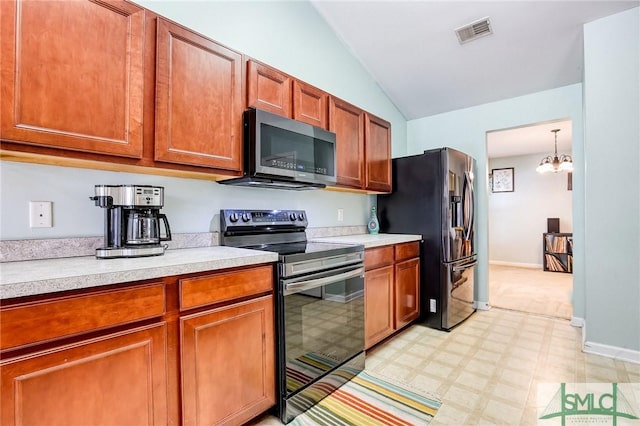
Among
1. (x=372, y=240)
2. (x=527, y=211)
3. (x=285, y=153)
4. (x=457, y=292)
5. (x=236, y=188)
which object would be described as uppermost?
(x=285, y=153)

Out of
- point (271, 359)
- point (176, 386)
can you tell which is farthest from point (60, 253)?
point (271, 359)

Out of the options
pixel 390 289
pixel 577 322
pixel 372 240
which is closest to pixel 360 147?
pixel 372 240

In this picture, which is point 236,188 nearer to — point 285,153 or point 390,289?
point 285,153

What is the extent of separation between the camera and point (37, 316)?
96 cm

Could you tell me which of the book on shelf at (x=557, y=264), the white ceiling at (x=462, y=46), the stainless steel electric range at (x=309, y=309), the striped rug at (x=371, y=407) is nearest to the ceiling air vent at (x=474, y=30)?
the white ceiling at (x=462, y=46)

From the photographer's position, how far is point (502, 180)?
22.7 feet

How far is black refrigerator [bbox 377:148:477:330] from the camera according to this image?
2.97 m

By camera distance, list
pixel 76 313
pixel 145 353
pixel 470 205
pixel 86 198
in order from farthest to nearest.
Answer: pixel 470 205, pixel 86 198, pixel 145 353, pixel 76 313

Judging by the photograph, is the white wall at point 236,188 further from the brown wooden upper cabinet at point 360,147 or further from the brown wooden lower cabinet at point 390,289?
the brown wooden lower cabinet at point 390,289

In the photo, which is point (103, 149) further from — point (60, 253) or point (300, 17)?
point (300, 17)

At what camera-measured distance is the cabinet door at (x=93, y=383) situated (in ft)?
3.10

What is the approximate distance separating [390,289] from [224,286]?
166 centimetres

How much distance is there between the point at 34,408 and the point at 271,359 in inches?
37.5

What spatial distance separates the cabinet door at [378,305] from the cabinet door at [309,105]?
127 centimetres
